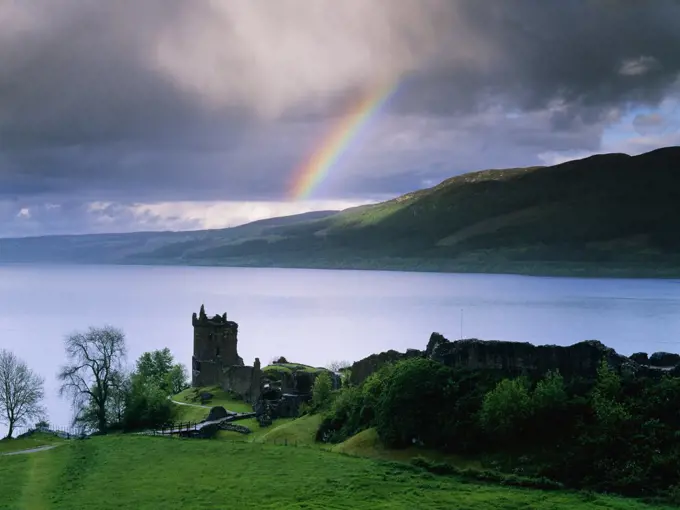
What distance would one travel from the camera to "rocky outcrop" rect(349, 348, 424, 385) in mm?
52722

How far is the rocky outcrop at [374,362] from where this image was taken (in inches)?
2076

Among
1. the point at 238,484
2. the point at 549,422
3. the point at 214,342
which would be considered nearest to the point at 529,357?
the point at 549,422

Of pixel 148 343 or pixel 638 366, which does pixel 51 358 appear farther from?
pixel 638 366

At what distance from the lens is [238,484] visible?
107 feet

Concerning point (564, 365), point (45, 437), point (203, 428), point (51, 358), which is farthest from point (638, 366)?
point (51, 358)

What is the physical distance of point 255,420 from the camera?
5878 centimetres

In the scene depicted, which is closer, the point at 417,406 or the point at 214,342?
the point at 417,406

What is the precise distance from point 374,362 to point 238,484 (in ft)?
78.3

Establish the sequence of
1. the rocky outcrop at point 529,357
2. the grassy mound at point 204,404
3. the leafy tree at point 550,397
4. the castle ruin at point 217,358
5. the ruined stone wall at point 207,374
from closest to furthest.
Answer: the leafy tree at point 550,397
the rocky outcrop at point 529,357
the grassy mound at point 204,404
the castle ruin at point 217,358
the ruined stone wall at point 207,374

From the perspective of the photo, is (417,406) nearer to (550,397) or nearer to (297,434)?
(550,397)

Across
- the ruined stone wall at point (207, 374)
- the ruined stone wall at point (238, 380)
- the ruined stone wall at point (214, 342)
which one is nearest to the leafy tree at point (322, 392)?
the ruined stone wall at point (238, 380)

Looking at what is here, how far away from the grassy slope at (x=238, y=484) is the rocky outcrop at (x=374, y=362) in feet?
48.8

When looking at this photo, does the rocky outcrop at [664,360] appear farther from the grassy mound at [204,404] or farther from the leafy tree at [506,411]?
the grassy mound at [204,404]

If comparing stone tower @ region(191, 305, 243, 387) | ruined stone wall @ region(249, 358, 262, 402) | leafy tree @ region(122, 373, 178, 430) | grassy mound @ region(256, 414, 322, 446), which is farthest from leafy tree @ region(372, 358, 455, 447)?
stone tower @ region(191, 305, 243, 387)
